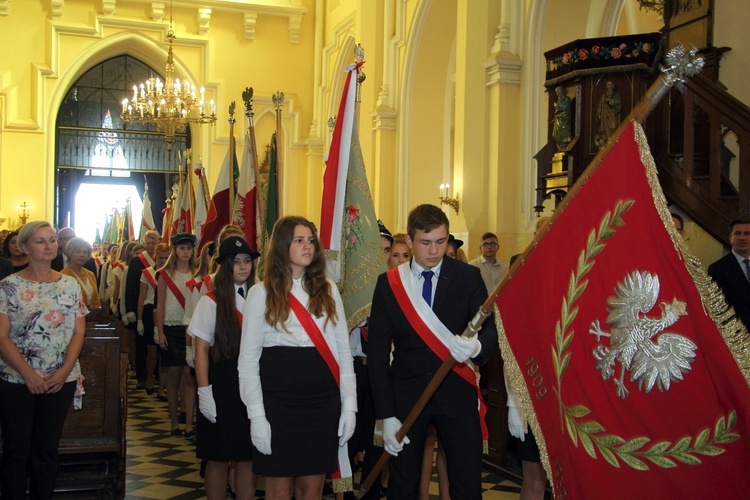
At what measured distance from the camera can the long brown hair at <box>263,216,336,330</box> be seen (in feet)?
12.5

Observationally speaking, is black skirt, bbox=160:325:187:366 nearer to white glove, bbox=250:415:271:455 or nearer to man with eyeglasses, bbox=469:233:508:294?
man with eyeglasses, bbox=469:233:508:294

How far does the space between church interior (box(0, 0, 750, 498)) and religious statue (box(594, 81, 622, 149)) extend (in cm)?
3

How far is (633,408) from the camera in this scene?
117 inches

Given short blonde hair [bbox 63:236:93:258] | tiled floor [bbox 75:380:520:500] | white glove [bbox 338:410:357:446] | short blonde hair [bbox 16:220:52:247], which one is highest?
short blonde hair [bbox 16:220:52:247]

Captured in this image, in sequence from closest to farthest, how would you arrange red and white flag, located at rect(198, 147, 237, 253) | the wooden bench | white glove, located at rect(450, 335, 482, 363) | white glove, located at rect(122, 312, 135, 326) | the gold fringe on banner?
1. the gold fringe on banner
2. white glove, located at rect(450, 335, 482, 363)
3. the wooden bench
4. red and white flag, located at rect(198, 147, 237, 253)
5. white glove, located at rect(122, 312, 135, 326)

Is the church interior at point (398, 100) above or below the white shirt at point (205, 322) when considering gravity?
above

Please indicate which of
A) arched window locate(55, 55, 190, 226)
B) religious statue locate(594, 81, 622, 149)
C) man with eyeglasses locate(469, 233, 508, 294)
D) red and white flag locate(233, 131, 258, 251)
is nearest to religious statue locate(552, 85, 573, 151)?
religious statue locate(594, 81, 622, 149)

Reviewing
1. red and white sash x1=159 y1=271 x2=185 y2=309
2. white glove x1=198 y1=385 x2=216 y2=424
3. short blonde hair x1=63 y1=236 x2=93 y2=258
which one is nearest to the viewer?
white glove x1=198 y1=385 x2=216 y2=424

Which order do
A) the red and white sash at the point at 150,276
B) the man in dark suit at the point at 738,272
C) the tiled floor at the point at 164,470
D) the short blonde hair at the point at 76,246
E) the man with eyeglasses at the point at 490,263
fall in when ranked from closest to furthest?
the man in dark suit at the point at 738,272, the tiled floor at the point at 164,470, the short blonde hair at the point at 76,246, the man with eyeglasses at the point at 490,263, the red and white sash at the point at 150,276

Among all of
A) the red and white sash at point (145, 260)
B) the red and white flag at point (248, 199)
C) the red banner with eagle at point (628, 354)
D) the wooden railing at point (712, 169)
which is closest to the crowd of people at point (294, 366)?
the red banner with eagle at point (628, 354)

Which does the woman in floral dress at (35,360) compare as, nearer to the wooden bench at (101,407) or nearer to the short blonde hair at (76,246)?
the wooden bench at (101,407)

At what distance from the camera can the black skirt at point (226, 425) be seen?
467 cm

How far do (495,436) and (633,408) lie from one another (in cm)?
401

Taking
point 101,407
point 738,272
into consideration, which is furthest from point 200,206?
point 738,272
